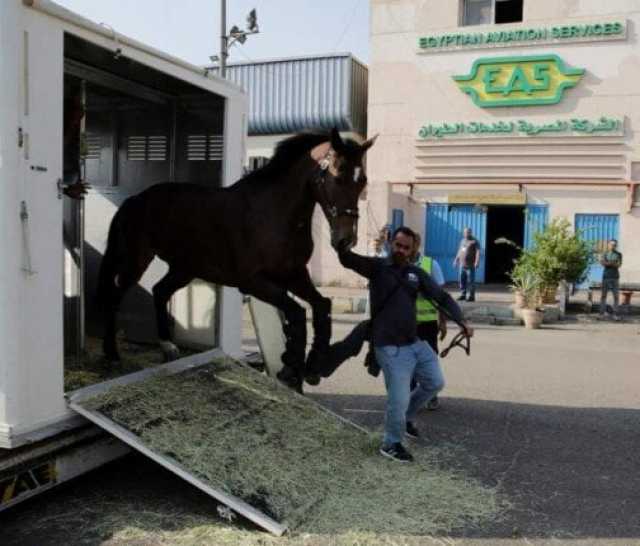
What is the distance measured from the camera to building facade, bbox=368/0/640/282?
18.1 m

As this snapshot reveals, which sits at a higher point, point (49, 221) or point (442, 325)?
point (49, 221)

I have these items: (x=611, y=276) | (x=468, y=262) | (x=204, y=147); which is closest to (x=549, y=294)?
(x=611, y=276)

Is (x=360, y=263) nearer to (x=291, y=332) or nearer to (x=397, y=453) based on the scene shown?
(x=291, y=332)

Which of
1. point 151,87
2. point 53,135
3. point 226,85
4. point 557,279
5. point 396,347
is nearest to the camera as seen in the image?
point 53,135

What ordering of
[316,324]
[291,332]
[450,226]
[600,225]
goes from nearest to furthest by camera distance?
[291,332] < [316,324] < [600,225] < [450,226]

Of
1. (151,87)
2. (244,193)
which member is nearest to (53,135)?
(244,193)

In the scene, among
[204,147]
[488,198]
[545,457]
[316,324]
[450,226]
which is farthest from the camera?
[450,226]

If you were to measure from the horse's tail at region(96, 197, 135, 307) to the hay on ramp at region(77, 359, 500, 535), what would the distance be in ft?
4.24

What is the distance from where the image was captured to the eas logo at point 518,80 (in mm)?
18453

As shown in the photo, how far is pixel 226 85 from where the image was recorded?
5.67 meters

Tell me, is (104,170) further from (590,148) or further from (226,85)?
(590,148)

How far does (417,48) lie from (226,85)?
15.3 metres

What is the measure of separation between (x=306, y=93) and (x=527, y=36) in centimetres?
663

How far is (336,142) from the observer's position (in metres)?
4.46
